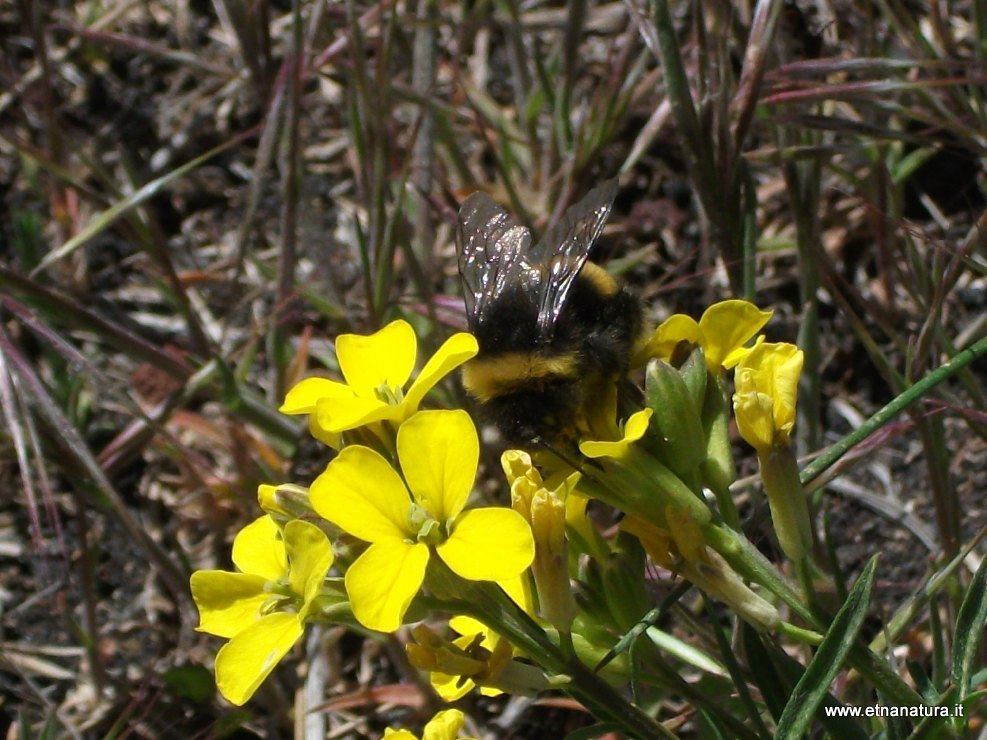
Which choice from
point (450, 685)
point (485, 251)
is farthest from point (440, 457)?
point (485, 251)

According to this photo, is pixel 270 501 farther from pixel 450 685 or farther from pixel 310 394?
pixel 450 685

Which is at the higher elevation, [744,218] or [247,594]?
[744,218]

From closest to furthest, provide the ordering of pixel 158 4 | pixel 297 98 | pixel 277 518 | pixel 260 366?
pixel 277 518
pixel 297 98
pixel 260 366
pixel 158 4

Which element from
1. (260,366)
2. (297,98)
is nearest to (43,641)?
(260,366)

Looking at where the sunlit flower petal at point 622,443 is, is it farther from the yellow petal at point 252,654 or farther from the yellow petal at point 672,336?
the yellow petal at point 252,654

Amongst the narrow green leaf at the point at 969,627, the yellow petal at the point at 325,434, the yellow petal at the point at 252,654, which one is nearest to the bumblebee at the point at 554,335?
the yellow petal at the point at 325,434

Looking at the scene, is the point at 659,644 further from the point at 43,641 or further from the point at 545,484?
the point at 43,641
